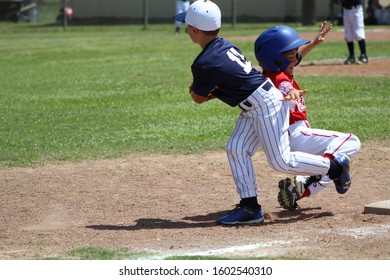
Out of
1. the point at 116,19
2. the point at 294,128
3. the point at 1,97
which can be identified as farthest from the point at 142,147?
the point at 116,19

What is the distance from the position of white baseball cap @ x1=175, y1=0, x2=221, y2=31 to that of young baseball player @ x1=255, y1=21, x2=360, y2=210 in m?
0.42

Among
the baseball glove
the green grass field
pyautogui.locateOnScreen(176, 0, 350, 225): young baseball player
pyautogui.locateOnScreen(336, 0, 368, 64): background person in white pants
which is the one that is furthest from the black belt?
pyautogui.locateOnScreen(336, 0, 368, 64): background person in white pants

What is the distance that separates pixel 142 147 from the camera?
1002cm

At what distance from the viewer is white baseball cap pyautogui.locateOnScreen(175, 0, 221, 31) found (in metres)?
6.45

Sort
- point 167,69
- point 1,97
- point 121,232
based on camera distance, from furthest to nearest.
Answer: point 167,69 < point 1,97 < point 121,232

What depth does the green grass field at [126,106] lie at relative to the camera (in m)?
10.2

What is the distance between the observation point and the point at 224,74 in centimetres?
639

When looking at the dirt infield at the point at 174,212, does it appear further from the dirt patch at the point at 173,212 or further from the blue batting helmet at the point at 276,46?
the blue batting helmet at the point at 276,46

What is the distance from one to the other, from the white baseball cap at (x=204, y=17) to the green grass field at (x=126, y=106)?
3.34 meters

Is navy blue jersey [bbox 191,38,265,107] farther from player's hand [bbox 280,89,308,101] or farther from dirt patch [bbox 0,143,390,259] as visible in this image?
dirt patch [bbox 0,143,390,259]

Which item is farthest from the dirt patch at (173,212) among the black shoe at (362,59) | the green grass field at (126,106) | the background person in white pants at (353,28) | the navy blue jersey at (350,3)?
the navy blue jersey at (350,3)

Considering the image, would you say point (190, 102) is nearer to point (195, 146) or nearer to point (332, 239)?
point (195, 146)

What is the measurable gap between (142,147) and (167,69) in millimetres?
7968
